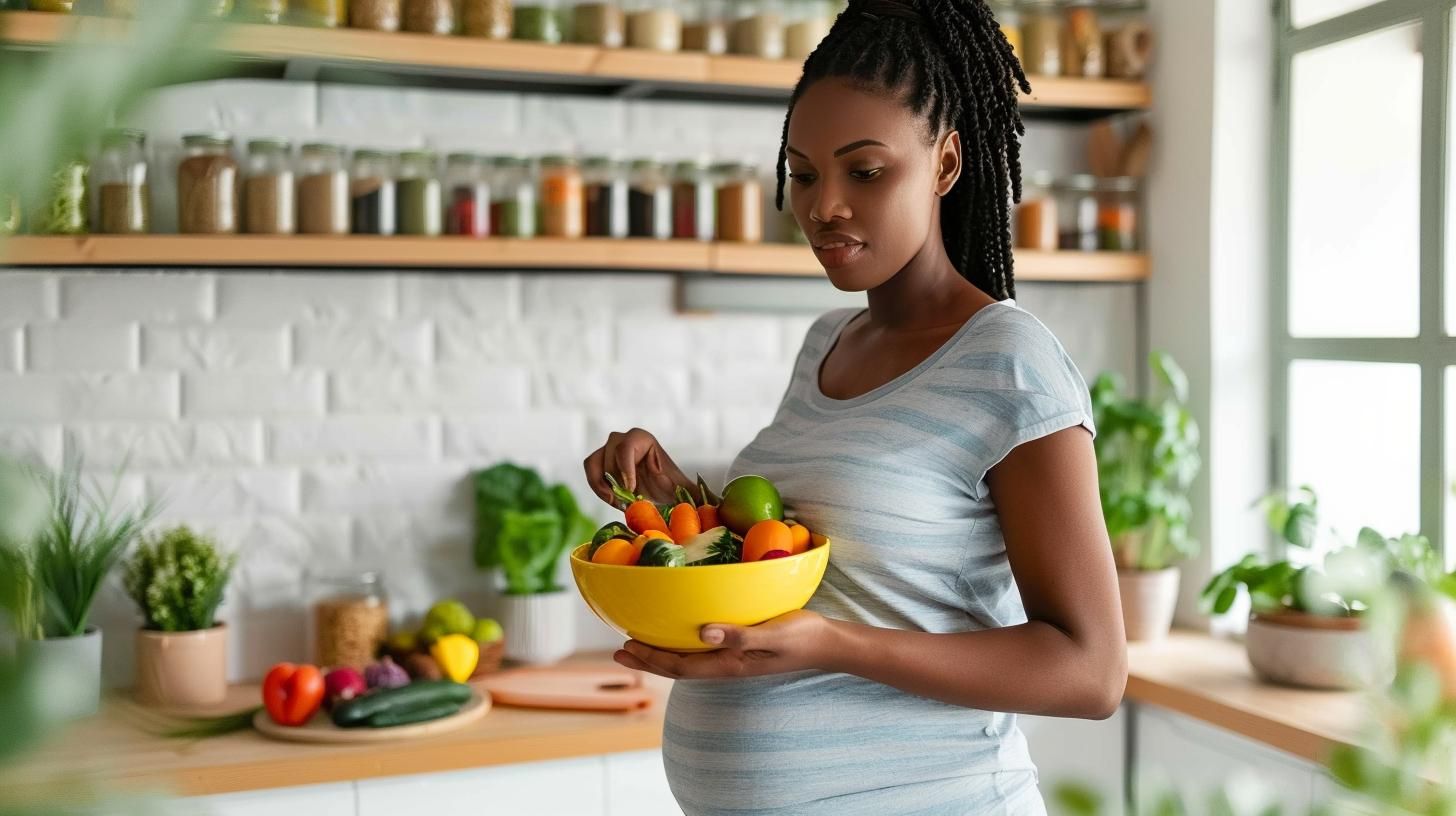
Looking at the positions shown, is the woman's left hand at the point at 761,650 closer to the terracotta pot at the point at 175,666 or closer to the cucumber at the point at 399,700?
the cucumber at the point at 399,700

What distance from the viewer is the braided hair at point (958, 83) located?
1.20 metres

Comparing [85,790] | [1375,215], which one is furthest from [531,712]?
[85,790]

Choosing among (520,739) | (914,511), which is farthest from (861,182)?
(520,739)

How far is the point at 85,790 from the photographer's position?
213 millimetres

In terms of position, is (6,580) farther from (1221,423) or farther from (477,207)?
(1221,423)

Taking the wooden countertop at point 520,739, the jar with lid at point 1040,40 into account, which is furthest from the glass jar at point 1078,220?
the wooden countertop at point 520,739

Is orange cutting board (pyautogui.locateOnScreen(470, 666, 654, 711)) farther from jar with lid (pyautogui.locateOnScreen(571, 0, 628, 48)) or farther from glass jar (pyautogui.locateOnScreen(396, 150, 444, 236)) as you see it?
jar with lid (pyautogui.locateOnScreen(571, 0, 628, 48))

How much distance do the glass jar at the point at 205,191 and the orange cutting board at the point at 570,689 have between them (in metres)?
0.88

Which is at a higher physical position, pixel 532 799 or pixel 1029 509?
pixel 1029 509

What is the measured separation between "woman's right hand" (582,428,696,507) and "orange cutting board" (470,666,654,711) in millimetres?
978

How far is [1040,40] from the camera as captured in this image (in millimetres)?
2754

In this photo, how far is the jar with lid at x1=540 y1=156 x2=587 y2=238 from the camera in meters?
2.46

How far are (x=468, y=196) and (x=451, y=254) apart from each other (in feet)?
0.43

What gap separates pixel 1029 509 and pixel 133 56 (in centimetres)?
92
